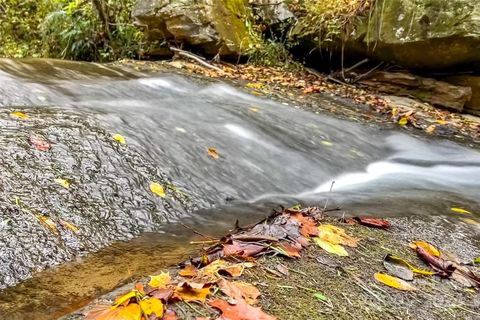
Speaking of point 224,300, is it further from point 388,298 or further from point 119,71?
point 119,71

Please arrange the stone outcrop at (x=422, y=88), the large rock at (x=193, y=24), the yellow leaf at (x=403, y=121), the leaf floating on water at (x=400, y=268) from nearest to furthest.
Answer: the leaf floating on water at (x=400, y=268)
the yellow leaf at (x=403, y=121)
the stone outcrop at (x=422, y=88)
the large rock at (x=193, y=24)

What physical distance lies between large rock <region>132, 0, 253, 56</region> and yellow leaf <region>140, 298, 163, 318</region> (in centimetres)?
681

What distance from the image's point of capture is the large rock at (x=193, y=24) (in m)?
7.61

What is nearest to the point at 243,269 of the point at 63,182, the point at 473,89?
the point at 63,182

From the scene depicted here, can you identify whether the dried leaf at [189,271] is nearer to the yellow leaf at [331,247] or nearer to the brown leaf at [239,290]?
the brown leaf at [239,290]

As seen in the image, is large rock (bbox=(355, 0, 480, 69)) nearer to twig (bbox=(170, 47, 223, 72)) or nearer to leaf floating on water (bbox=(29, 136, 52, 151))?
twig (bbox=(170, 47, 223, 72))

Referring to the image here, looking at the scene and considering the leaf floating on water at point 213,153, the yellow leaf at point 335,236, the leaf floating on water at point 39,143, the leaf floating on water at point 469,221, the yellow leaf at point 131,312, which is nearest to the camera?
the yellow leaf at point 131,312

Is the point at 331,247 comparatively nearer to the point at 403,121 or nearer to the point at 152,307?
the point at 152,307

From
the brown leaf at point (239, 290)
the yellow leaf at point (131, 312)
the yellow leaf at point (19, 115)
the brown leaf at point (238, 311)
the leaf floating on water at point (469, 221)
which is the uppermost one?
the yellow leaf at point (131, 312)

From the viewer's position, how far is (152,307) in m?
1.14

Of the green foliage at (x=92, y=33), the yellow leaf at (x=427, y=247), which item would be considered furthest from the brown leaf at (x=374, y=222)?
the green foliage at (x=92, y=33)

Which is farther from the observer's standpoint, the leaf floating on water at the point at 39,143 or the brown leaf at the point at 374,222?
the leaf floating on water at the point at 39,143

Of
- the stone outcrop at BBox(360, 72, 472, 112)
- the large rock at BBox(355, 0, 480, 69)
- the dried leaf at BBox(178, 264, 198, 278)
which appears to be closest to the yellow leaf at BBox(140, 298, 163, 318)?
the dried leaf at BBox(178, 264, 198, 278)

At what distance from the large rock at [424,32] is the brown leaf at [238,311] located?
6474 mm
